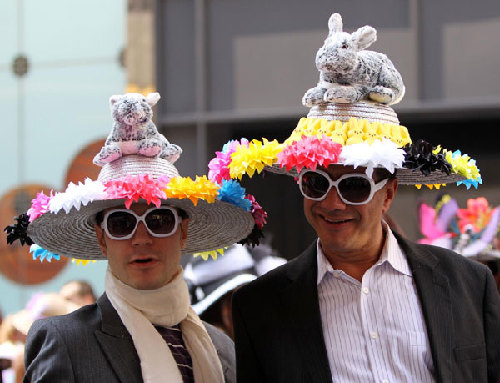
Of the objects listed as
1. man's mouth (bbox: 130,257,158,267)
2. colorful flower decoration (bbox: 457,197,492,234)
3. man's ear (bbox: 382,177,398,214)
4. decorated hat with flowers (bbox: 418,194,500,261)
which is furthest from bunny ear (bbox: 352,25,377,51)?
colorful flower decoration (bbox: 457,197,492,234)

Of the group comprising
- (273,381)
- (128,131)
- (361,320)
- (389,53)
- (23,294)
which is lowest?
(23,294)

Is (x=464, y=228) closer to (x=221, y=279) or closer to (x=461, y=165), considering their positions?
(x=221, y=279)

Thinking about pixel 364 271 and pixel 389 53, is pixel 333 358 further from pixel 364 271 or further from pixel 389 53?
pixel 389 53

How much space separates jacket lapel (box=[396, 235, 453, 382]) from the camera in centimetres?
343

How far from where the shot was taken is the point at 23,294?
33.9ft

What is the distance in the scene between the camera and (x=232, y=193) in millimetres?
3842

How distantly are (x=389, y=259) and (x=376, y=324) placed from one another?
0.97 ft

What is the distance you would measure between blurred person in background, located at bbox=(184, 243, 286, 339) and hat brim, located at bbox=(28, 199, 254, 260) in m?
1.23

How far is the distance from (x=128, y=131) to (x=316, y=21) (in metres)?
5.92

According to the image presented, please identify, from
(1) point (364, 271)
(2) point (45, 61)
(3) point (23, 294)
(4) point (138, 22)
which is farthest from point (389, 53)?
(1) point (364, 271)

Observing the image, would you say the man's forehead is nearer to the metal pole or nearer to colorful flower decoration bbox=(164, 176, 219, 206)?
colorful flower decoration bbox=(164, 176, 219, 206)

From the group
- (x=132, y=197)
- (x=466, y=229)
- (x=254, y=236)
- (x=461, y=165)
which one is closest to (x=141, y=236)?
(x=132, y=197)

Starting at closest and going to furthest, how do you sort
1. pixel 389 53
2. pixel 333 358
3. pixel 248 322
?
A: 1. pixel 333 358
2. pixel 248 322
3. pixel 389 53

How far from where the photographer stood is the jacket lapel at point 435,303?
3.43 metres
